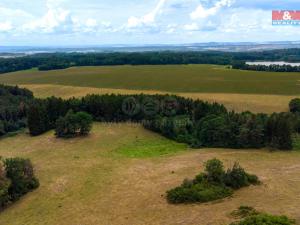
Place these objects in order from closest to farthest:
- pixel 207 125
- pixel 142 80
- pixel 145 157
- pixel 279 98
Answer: pixel 145 157
pixel 207 125
pixel 279 98
pixel 142 80

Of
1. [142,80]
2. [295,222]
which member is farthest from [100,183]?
[142,80]

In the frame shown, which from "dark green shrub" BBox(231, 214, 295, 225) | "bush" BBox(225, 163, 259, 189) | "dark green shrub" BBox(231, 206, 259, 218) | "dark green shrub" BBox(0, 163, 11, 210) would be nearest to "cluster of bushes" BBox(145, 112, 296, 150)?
"bush" BBox(225, 163, 259, 189)

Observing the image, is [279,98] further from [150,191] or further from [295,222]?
[295,222]

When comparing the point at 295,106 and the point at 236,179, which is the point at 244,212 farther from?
the point at 295,106

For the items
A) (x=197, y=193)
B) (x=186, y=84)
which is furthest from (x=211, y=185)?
(x=186, y=84)

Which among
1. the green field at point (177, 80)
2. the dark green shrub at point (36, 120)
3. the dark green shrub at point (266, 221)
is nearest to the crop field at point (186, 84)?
the green field at point (177, 80)

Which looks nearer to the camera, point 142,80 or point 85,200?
point 85,200

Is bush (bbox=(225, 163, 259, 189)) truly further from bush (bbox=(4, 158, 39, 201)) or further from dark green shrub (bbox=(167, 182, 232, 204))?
bush (bbox=(4, 158, 39, 201))
